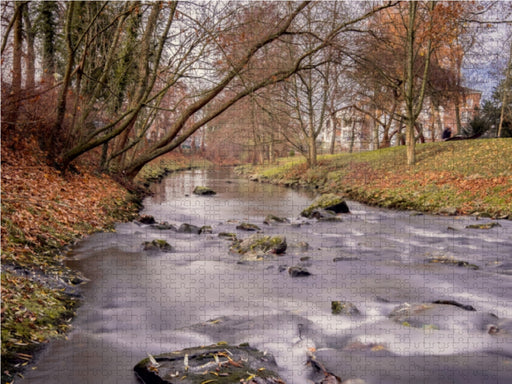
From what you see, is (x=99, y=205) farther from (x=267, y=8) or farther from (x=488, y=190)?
(x=488, y=190)

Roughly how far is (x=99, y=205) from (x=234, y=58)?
6.23 metres

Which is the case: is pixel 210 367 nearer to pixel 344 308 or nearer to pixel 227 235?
pixel 344 308

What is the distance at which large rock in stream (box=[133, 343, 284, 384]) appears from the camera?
13.7 feet

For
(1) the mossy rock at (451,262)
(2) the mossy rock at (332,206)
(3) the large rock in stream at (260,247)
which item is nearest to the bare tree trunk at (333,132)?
(2) the mossy rock at (332,206)

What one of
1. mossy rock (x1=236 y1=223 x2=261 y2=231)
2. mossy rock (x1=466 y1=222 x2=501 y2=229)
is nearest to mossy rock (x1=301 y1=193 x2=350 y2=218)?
mossy rock (x1=236 y1=223 x2=261 y2=231)

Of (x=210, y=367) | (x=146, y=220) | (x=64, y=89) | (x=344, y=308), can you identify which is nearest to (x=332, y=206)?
(x=146, y=220)

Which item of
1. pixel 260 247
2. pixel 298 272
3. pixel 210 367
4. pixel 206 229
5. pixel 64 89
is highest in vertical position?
pixel 64 89

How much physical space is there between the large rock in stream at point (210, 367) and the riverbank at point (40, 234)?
1.29m

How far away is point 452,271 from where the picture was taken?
8.54m

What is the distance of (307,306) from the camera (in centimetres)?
670

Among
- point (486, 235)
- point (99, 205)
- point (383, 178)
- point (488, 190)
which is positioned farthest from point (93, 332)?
point (383, 178)

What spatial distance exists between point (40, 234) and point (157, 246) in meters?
2.45

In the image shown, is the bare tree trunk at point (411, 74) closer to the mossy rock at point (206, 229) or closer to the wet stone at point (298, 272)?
the mossy rock at point (206, 229)

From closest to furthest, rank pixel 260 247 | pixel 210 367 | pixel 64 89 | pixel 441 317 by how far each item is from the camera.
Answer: pixel 210 367
pixel 441 317
pixel 260 247
pixel 64 89
